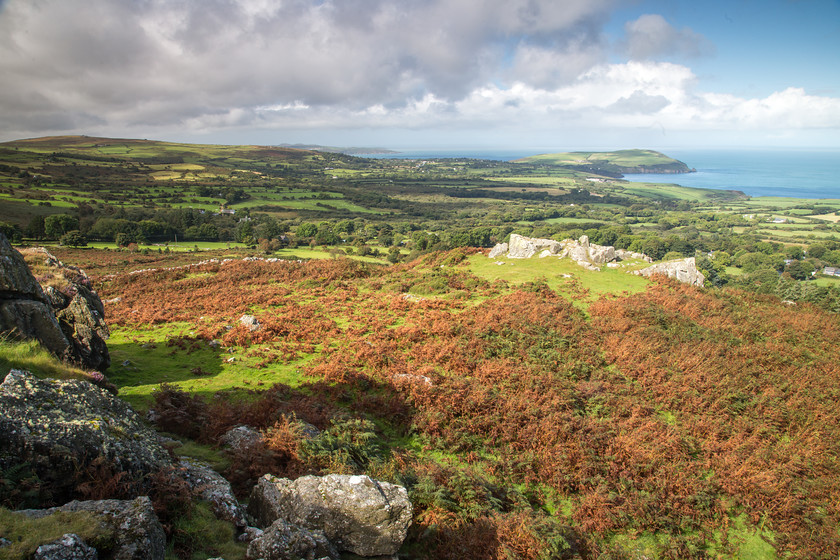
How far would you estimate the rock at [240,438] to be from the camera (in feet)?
31.0

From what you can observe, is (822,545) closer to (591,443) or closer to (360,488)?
(591,443)

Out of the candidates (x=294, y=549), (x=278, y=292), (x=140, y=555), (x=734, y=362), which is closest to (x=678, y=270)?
(x=734, y=362)

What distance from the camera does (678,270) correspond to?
1045 inches

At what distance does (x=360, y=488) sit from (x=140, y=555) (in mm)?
3551

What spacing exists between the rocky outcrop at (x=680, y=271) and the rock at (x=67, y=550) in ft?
98.4

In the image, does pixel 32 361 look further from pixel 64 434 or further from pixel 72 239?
pixel 72 239

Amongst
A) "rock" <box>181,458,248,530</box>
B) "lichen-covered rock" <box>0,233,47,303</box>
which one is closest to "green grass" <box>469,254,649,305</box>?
"rock" <box>181,458,248,530</box>

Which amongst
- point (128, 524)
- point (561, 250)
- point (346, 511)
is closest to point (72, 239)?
point (561, 250)

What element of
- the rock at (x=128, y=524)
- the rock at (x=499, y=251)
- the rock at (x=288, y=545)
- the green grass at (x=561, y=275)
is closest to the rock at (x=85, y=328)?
the rock at (x=128, y=524)

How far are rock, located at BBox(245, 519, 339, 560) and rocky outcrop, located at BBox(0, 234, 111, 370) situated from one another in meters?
8.97

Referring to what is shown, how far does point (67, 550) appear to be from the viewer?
13.5ft

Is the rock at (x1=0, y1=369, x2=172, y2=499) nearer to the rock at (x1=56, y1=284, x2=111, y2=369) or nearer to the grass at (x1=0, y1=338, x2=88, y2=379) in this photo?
the grass at (x1=0, y1=338, x2=88, y2=379)

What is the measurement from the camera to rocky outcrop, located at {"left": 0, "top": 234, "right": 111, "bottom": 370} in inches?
402

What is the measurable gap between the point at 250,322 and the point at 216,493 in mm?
11631
